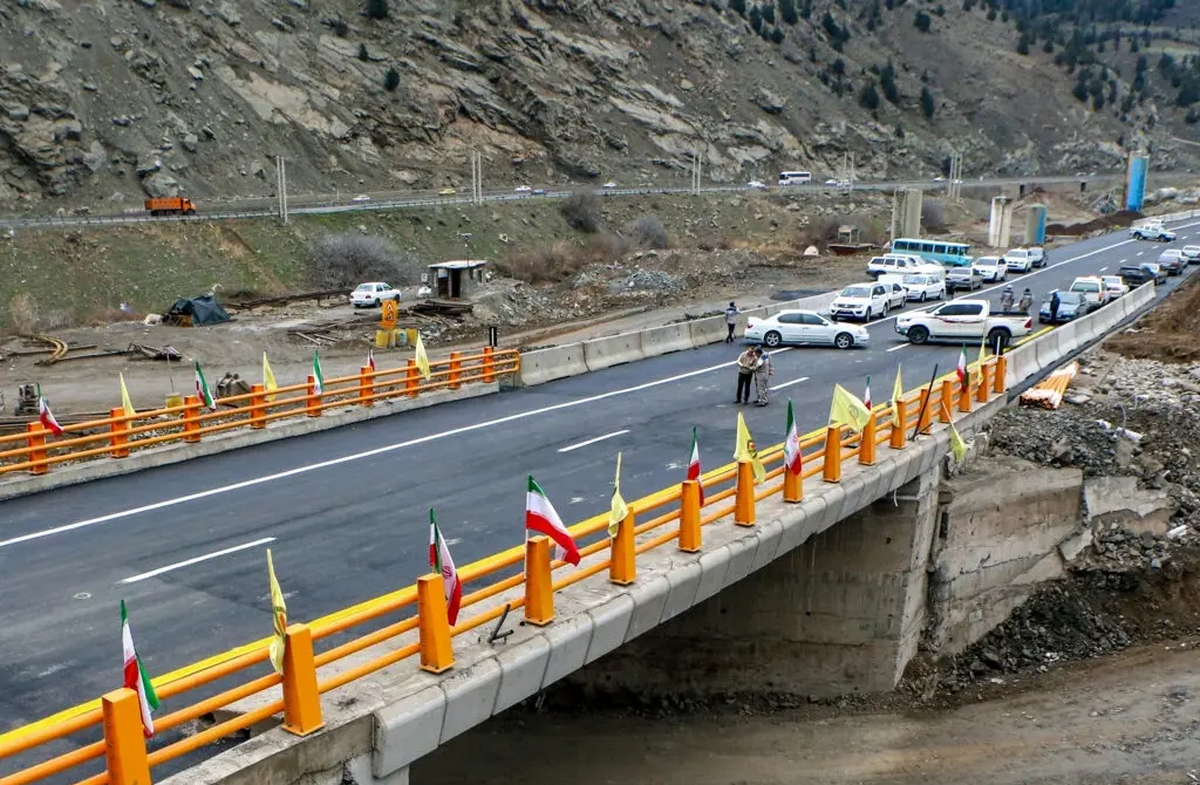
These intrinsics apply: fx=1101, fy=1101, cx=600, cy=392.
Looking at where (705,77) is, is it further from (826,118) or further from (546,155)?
(546,155)

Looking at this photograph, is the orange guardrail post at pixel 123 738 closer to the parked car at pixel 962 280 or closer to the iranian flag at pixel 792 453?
the iranian flag at pixel 792 453

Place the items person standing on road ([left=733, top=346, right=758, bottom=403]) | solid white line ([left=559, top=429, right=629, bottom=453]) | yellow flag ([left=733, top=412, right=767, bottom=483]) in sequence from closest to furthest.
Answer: yellow flag ([left=733, top=412, right=767, bottom=483])
solid white line ([left=559, top=429, right=629, bottom=453])
person standing on road ([left=733, top=346, right=758, bottom=403])

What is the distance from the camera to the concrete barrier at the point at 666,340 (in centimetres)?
3250

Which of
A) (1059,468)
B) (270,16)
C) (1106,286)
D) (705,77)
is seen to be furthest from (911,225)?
(1059,468)

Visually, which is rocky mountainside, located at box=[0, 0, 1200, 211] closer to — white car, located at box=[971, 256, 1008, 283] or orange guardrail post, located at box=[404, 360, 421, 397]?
white car, located at box=[971, 256, 1008, 283]

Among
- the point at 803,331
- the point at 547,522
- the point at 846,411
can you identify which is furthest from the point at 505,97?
the point at 547,522

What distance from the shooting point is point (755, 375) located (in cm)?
2486

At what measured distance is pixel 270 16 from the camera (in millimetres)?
82125

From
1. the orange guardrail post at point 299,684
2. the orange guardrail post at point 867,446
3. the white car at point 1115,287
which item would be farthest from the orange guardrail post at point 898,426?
the white car at point 1115,287

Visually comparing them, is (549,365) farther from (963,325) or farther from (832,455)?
(963,325)

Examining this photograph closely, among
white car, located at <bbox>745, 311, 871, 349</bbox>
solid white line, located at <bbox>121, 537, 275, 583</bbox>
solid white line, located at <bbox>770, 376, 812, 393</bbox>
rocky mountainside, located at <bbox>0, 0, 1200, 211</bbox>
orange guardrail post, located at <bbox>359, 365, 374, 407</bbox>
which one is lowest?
solid white line, located at <bbox>770, 376, 812, 393</bbox>

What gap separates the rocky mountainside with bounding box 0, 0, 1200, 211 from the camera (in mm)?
65875

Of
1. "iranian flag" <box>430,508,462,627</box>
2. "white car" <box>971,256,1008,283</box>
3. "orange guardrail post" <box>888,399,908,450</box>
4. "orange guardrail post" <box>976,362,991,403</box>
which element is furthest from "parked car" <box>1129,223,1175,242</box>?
"iranian flag" <box>430,508,462,627</box>

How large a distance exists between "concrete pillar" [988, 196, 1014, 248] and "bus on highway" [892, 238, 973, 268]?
16344 mm
